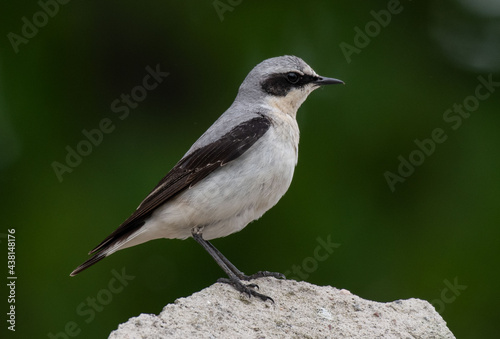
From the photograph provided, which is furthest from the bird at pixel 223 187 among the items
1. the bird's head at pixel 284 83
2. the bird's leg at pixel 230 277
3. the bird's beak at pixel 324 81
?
the bird's beak at pixel 324 81

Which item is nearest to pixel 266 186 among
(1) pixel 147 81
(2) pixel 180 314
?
(2) pixel 180 314

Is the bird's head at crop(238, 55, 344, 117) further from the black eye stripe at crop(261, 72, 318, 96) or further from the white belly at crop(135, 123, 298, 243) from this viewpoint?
the white belly at crop(135, 123, 298, 243)

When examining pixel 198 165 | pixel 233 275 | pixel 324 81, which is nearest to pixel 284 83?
pixel 324 81

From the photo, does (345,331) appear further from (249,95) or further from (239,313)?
(249,95)

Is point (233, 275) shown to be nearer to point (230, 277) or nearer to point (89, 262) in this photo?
point (230, 277)

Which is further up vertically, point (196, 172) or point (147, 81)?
point (147, 81)

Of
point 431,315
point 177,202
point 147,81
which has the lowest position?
point 431,315

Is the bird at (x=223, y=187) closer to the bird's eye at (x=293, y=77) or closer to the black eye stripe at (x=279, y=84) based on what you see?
the black eye stripe at (x=279, y=84)
